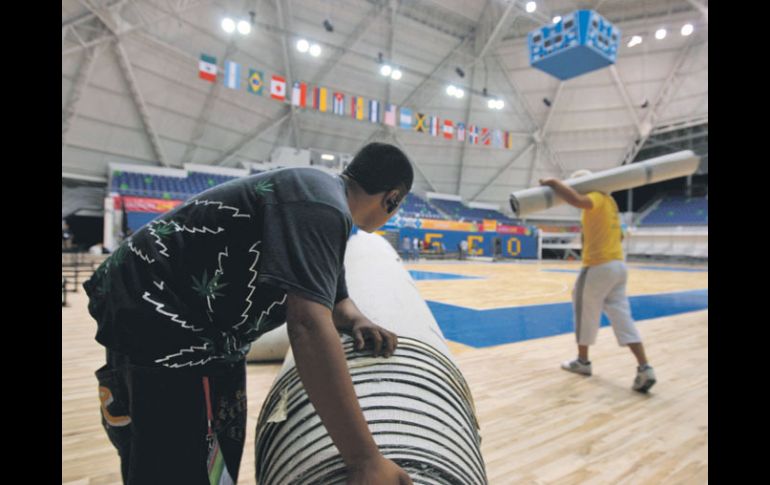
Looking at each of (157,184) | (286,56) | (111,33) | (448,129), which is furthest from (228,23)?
(448,129)

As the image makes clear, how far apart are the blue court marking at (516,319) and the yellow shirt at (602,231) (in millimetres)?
1297

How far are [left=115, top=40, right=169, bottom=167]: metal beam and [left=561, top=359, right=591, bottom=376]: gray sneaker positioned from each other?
54.5 ft

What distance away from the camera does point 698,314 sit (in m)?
5.67

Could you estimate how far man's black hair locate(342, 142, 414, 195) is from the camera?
965 millimetres

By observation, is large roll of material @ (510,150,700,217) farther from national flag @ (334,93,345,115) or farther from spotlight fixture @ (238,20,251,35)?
national flag @ (334,93,345,115)

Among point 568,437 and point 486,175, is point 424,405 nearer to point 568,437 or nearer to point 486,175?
point 568,437

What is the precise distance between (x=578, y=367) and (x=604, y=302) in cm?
51

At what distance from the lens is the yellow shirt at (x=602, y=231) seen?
2.78 m

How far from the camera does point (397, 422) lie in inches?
32.5

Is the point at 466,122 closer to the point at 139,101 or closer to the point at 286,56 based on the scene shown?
the point at 286,56

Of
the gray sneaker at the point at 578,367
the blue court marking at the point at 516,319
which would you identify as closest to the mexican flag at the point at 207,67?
the blue court marking at the point at 516,319

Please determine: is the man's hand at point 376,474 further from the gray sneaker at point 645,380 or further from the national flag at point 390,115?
the national flag at point 390,115
